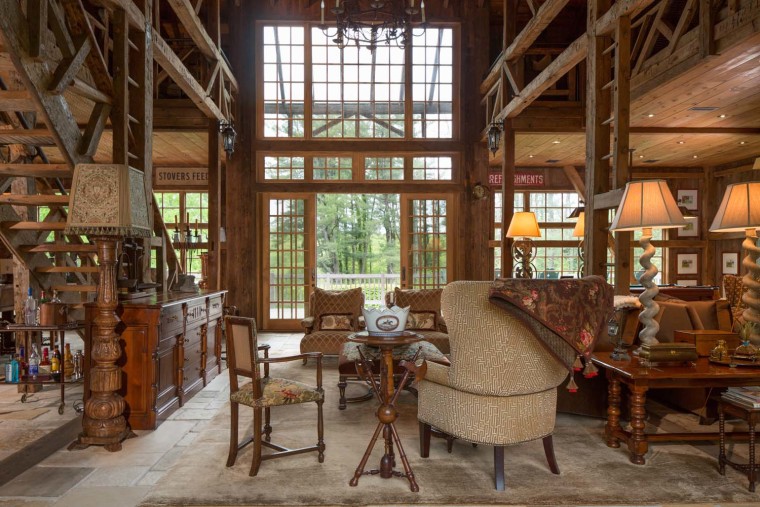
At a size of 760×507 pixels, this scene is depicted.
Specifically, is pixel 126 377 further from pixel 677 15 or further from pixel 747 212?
pixel 677 15

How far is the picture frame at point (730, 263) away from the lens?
10469mm

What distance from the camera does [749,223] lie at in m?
3.46

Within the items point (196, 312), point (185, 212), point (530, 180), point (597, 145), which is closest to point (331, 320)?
point (196, 312)

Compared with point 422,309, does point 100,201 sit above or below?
above

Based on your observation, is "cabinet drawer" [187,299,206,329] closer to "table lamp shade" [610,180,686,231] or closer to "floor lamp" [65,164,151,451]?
"floor lamp" [65,164,151,451]

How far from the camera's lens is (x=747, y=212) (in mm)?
3486

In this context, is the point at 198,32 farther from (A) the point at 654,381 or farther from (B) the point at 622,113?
(A) the point at 654,381

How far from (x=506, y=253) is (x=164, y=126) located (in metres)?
5.05

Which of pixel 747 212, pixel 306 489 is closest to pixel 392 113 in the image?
pixel 747 212

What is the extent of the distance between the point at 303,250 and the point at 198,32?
3851 mm

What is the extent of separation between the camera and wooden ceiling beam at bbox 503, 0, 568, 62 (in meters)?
5.66

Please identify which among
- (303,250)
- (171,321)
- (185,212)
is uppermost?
(185,212)

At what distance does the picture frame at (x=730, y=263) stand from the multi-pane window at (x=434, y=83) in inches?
239

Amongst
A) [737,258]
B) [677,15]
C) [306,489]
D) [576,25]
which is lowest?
[306,489]
